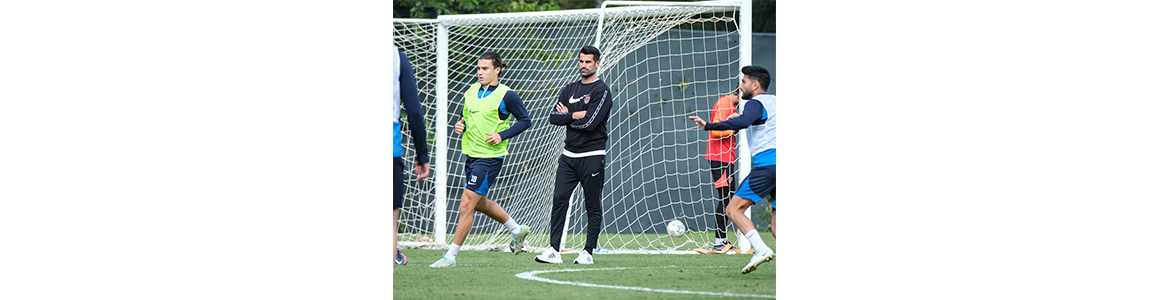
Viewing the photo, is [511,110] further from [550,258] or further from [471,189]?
[550,258]

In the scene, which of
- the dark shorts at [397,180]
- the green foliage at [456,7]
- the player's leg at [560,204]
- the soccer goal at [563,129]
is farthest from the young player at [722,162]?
the dark shorts at [397,180]

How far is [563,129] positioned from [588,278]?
7.69 ft

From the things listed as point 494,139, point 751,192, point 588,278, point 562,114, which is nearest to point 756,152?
point 751,192

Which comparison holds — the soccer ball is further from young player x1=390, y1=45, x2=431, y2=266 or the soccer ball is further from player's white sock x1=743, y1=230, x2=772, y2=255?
young player x1=390, y1=45, x2=431, y2=266

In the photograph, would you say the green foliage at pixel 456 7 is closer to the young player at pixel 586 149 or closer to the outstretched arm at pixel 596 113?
the young player at pixel 586 149

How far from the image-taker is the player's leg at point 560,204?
15.2 ft

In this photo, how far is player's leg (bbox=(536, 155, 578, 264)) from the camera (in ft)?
15.2

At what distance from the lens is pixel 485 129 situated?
471cm

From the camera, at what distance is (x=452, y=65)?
6.44 m

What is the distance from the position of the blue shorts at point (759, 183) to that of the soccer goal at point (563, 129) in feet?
6.35

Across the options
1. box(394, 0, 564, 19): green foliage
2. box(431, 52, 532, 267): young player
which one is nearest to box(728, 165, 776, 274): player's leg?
box(431, 52, 532, 267): young player

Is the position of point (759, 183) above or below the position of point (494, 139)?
below

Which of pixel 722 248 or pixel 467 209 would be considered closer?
pixel 467 209
